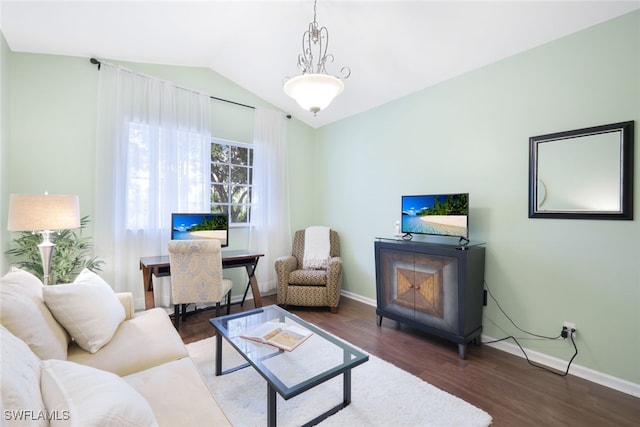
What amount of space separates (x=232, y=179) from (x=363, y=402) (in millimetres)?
3122

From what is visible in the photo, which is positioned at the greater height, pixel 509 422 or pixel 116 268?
pixel 116 268

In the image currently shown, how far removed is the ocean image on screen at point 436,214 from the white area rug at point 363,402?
1332 millimetres

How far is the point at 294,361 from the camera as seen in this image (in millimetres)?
1660

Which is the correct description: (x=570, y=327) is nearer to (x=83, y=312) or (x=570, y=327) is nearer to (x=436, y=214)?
(x=436, y=214)

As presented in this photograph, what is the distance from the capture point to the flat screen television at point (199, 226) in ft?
10.5

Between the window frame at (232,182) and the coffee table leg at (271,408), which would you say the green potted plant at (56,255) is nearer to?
the window frame at (232,182)

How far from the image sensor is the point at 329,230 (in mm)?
4094

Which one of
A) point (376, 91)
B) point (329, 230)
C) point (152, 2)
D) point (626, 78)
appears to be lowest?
point (329, 230)

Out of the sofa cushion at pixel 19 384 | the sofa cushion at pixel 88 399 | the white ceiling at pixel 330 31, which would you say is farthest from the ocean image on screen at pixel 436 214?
the sofa cushion at pixel 19 384

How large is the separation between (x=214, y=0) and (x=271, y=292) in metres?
3.44

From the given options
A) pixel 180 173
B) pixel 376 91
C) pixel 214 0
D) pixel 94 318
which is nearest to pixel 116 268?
pixel 180 173

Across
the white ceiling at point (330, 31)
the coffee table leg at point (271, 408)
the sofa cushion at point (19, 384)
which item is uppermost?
the white ceiling at point (330, 31)

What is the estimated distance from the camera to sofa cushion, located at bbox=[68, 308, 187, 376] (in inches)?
56.3

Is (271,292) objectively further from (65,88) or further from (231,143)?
(65,88)
